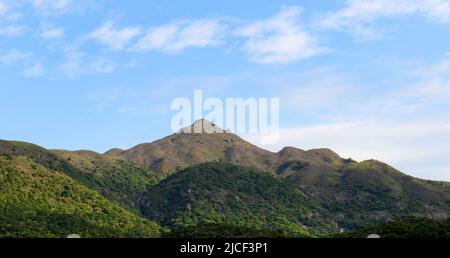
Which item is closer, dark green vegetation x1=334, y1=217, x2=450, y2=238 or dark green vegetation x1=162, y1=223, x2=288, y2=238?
dark green vegetation x1=334, y1=217, x2=450, y2=238

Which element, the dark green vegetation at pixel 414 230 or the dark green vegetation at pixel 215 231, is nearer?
the dark green vegetation at pixel 414 230

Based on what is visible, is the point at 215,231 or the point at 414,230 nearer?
the point at 414,230

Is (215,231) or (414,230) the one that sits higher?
(414,230)

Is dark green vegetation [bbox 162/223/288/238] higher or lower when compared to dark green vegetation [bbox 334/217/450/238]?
lower

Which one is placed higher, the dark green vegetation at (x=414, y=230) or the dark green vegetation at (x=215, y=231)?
the dark green vegetation at (x=414, y=230)
